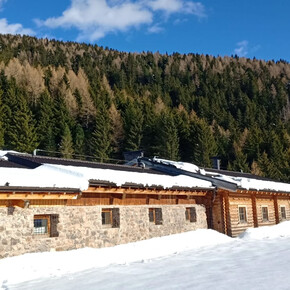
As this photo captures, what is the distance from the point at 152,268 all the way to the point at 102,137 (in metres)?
43.5

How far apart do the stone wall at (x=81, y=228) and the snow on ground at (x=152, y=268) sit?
14.6 inches

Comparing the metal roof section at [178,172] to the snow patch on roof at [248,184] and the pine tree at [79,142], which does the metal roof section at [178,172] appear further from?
the pine tree at [79,142]

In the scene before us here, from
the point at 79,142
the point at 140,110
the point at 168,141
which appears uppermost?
the point at 140,110

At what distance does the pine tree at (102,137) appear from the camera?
49.7 metres

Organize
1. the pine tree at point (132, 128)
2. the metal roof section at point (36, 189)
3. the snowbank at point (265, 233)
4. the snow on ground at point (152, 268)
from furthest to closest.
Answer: the pine tree at point (132, 128)
the snowbank at point (265, 233)
the metal roof section at point (36, 189)
the snow on ground at point (152, 268)

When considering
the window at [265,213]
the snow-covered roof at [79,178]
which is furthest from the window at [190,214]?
the window at [265,213]

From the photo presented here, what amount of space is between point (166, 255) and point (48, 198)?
13.1 ft

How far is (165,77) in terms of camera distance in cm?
10506

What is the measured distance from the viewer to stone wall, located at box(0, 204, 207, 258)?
9.35 m

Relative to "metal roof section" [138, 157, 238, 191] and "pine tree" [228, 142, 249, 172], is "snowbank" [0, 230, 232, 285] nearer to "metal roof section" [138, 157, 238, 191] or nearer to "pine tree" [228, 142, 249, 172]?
"metal roof section" [138, 157, 238, 191]

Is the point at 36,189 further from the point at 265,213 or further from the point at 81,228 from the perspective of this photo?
the point at 265,213

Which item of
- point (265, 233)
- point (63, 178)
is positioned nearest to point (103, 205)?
point (63, 178)

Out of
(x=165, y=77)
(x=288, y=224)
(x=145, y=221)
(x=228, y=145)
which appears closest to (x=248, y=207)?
(x=288, y=224)

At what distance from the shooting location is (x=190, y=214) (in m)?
16.0
